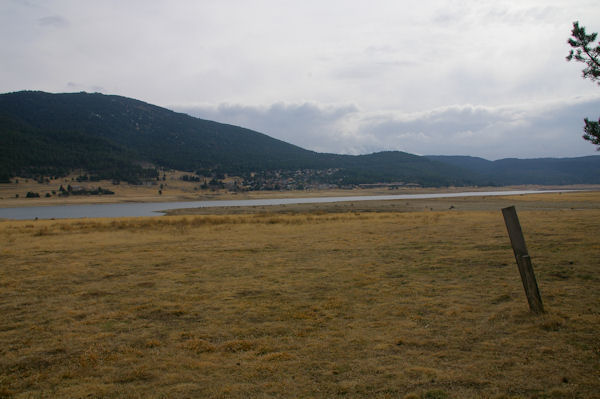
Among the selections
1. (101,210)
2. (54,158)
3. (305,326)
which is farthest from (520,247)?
(54,158)

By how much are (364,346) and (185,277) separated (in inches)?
291

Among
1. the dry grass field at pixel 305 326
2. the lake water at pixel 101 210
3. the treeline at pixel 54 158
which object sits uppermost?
the treeline at pixel 54 158

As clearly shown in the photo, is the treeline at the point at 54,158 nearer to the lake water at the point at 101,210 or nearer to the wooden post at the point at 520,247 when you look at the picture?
the lake water at the point at 101,210

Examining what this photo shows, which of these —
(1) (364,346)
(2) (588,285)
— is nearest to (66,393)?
(1) (364,346)

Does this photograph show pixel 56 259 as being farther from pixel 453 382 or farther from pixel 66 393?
pixel 453 382

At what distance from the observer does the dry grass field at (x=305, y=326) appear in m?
5.17

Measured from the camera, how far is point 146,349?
21.5 ft

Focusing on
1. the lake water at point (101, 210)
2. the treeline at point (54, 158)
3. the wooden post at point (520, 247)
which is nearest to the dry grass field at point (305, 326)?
the wooden post at point (520, 247)

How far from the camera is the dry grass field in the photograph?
517cm

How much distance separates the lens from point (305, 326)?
747 centimetres

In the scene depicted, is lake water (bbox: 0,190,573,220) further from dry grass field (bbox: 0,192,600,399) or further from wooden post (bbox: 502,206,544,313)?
wooden post (bbox: 502,206,544,313)

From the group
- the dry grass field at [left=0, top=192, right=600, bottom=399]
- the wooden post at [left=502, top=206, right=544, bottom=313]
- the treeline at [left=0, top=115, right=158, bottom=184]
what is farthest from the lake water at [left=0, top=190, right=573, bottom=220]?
the wooden post at [left=502, top=206, right=544, bottom=313]

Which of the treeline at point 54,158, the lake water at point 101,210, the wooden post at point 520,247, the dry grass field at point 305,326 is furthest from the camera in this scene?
the treeline at point 54,158

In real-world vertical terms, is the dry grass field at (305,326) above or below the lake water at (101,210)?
below
